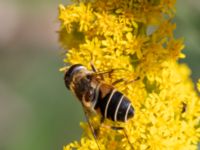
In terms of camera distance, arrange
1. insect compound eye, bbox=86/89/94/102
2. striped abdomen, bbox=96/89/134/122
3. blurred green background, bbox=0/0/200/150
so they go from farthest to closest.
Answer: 1. blurred green background, bbox=0/0/200/150
2. insect compound eye, bbox=86/89/94/102
3. striped abdomen, bbox=96/89/134/122

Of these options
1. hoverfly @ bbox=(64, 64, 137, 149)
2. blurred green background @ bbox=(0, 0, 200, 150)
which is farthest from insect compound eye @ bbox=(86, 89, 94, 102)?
blurred green background @ bbox=(0, 0, 200, 150)

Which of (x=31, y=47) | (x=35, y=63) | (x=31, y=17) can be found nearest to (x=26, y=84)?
(x=35, y=63)

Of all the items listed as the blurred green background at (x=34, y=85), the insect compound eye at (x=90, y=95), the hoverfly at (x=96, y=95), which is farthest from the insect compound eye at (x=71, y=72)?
the blurred green background at (x=34, y=85)

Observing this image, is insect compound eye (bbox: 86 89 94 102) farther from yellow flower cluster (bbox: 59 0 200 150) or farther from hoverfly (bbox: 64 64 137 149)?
yellow flower cluster (bbox: 59 0 200 150)

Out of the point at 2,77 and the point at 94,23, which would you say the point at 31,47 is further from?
the point at 94,23

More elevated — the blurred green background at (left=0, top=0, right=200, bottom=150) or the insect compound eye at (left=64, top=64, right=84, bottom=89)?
the insect compound eye at (left=64, top=64, right=84, bottom=89)

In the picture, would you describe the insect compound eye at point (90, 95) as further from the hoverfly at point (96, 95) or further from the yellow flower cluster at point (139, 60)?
the yellow flower cluster at point (139, 60)
